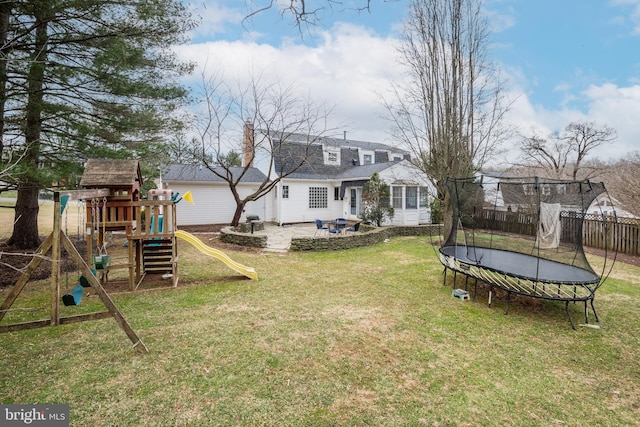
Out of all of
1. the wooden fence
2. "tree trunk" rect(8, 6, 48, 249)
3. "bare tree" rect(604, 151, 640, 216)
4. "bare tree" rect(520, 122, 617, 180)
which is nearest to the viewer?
the wooden fence

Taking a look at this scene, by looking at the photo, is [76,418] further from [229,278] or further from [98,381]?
[229,278]

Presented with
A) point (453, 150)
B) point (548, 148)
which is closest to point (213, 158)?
point (453, 150)

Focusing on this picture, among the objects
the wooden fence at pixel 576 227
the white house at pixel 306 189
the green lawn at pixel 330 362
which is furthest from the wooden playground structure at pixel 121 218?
the white house at pixel 306 189

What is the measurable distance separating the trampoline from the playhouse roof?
722 centimetres

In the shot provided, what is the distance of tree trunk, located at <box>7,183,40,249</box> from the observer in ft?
29.5

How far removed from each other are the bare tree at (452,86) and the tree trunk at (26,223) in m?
13.9

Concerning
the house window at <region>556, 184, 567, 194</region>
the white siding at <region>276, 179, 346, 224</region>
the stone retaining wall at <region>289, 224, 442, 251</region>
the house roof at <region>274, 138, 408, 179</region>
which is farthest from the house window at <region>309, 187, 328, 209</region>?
the house window at <region>556, 184, 567, 194</region>

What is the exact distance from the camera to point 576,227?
6.00m

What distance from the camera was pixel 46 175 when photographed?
6250 mm

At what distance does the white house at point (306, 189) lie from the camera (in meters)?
15.8

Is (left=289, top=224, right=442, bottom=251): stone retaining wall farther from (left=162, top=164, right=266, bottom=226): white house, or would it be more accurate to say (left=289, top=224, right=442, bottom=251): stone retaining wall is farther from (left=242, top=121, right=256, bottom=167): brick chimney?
(left=162, top=164, right=266, bottom=226): white house

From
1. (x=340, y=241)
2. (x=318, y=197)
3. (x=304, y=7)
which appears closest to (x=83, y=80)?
(x=304, y=7)

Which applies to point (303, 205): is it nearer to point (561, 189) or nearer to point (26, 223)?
point (26, 223)

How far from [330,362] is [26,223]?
1116 cm
